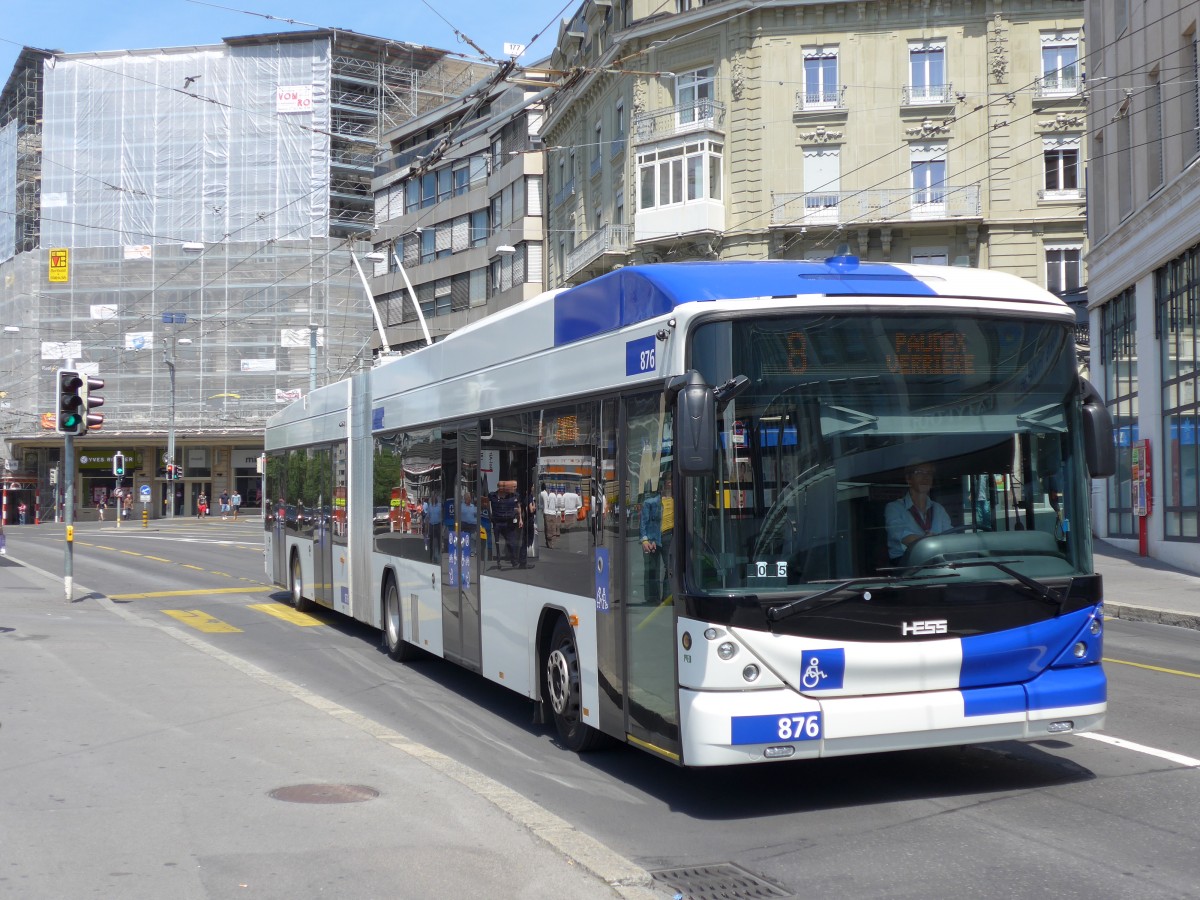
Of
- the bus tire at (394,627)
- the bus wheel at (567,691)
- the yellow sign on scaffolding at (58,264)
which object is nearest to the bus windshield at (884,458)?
the bus wheel at (567,691)

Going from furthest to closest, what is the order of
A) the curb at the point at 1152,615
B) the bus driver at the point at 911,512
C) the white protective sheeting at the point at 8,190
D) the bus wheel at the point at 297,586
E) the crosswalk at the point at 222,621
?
the white protective sheeting at the point at 8,190 → the bus wheel at the point at 297,586 → the curb at the point at 1152,615 → the crosswalk at the point at 222,621 → the bus driver at the point at 911,512

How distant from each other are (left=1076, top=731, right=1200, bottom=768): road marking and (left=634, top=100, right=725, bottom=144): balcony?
3152 centimetres

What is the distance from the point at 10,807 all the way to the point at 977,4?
3697 centimetres

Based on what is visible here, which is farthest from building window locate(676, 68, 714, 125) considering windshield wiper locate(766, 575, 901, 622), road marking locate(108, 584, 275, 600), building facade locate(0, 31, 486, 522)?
windshield wiper locate(766, 575, 901, 622)

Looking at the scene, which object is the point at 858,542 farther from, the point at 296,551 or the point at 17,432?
the point at 17,432

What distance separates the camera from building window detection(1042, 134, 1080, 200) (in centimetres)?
3856

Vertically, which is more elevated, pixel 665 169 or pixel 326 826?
pixel 665 169

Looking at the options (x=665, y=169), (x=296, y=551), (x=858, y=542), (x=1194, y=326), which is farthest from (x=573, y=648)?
(x=665, y=169)

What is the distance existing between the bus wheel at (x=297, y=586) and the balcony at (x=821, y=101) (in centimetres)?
2499

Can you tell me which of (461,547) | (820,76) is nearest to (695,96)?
(820,76)

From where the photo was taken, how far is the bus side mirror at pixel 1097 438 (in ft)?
23.2

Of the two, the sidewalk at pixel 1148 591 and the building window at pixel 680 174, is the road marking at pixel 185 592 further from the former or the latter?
the building window at pixel 680 174

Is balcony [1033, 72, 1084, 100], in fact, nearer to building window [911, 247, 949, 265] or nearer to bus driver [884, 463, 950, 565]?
building window [911, 247, 949, 265]

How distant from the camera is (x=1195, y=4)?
76.2 ft
